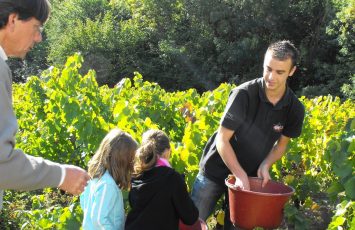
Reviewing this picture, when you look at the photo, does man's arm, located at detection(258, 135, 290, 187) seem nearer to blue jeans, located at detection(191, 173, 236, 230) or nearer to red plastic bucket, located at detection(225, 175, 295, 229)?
red plastic bucket, located at detection(225, 175, 295, 229)

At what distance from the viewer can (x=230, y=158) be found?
2879 mm

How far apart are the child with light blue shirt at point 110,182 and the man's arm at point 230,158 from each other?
0.54 metres

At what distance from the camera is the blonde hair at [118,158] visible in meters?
2.58

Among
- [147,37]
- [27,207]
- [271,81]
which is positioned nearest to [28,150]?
[27,207]

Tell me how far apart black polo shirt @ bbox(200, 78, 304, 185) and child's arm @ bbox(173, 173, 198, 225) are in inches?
17.8

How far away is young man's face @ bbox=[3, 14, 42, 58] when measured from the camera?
5.63 ft

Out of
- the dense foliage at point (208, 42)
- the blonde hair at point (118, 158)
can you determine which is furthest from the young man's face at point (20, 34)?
the dense foliage at point (208, 42)

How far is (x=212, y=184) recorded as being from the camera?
3137 millimetres

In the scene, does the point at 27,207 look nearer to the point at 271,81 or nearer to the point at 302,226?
the point at 302,226

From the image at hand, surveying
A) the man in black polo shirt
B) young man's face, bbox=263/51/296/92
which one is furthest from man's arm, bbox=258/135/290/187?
young man's face, bbox=263/51/296/92

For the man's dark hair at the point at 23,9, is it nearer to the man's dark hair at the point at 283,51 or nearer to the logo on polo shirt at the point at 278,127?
the man's dark hair at the point at 283,51

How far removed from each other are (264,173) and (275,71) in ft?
2.04

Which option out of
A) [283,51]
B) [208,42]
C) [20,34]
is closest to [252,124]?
[283,51]

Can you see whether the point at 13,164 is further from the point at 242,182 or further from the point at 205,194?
the point at 205,194
